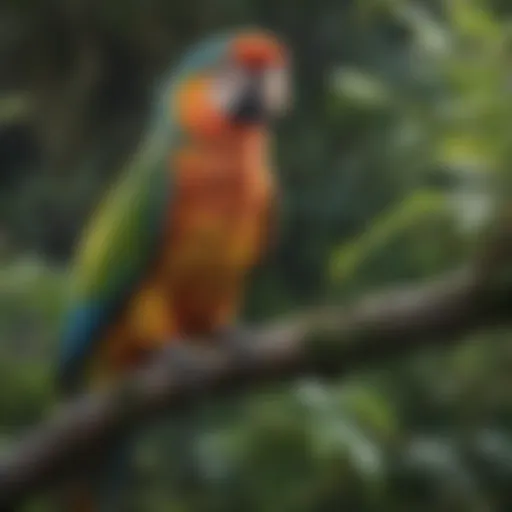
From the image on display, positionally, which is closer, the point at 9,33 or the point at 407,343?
the point at 407,343

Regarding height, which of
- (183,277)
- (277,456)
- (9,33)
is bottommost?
(277,456)

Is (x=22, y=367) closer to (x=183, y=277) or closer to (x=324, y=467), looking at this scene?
(x=183, y=277)

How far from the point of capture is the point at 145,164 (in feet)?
4.24

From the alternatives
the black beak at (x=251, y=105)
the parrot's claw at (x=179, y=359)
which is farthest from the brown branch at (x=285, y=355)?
the black beak at (x=251, y=105)

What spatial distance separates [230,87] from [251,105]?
0.08 ft

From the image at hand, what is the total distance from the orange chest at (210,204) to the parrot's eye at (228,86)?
0.13 ft

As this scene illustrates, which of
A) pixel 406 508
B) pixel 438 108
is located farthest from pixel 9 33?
pixel 406 508

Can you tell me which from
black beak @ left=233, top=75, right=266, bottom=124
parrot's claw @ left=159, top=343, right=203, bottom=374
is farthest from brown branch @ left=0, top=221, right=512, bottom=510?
black beak @ left=233, top=75, right=266, bottom=124

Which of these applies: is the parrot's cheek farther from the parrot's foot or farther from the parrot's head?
the parrot's foot

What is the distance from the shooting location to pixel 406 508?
1.35 meters

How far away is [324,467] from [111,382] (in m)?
0.22

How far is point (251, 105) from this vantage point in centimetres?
126

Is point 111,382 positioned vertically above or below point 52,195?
below

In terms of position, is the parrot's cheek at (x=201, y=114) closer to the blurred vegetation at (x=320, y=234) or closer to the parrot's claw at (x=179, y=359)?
the blurred vegetation at (x=320, y=234)
